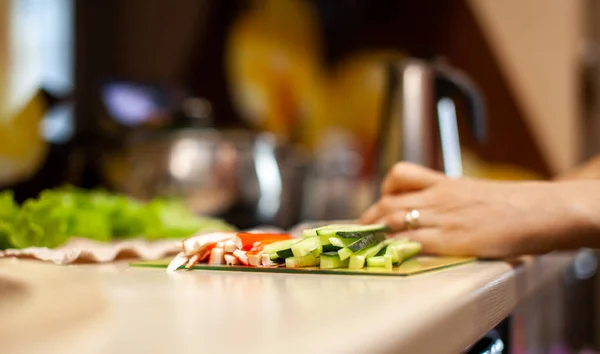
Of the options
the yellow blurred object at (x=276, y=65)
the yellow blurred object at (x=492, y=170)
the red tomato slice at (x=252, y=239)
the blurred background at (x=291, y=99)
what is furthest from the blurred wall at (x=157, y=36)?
the red tomato slice at (x=252, y=239)

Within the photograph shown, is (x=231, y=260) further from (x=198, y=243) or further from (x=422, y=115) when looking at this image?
(x=422, y=115)

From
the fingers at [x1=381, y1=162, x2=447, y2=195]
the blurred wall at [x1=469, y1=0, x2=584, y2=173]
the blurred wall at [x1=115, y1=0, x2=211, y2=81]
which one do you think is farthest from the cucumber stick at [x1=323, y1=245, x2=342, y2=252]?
the blurred wall at [x1=469, y1=0, x2=584, y2=173]

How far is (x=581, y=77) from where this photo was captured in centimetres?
256

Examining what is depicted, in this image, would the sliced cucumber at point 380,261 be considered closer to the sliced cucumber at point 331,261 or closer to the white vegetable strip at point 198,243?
the sliced cucumber at point 331,261

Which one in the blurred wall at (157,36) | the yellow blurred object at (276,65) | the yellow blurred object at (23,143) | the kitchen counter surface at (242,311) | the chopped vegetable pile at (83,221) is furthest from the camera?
the yellow blurred object at (276,65)

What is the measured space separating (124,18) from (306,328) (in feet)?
4.95

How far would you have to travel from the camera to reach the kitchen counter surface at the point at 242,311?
0.29 metres

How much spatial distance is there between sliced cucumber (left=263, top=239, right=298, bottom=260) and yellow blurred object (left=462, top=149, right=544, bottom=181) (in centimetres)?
194

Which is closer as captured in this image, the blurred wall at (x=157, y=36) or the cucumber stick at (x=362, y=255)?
the cucumber stick at (x=362, y=255)

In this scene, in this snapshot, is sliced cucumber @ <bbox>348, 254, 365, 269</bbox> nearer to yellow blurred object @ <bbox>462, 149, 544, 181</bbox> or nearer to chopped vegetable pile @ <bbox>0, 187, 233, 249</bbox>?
chopped vegetable pile @ <bbox>0, 187, 233, 249</bbox>

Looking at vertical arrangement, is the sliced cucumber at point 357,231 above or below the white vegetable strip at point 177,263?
above

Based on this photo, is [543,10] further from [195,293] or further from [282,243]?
[195,293]

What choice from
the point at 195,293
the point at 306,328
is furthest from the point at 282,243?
the point at 306,328

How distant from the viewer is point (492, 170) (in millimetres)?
2502
